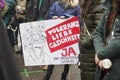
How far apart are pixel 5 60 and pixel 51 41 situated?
4.88 m

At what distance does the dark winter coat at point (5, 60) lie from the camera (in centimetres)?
165

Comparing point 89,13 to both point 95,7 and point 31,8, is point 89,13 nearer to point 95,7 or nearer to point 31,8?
point 95,7

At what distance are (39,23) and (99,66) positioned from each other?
2970 millimetres

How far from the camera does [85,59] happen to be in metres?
4.89

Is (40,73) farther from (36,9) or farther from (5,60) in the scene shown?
(5,60)

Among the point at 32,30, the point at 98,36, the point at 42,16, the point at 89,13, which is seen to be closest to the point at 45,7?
the point at 42,16

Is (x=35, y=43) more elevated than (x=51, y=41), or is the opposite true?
(x=51, y=41)

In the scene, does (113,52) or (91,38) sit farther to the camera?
(91,38)

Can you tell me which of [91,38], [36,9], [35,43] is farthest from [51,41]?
[36,9]

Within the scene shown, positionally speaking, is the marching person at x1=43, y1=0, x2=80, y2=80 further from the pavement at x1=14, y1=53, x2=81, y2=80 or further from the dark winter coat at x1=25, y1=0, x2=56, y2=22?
the dark winter coat at x1=25, y1=0, x2=56, y2=22

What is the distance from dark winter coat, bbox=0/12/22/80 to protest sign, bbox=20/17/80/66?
460cm

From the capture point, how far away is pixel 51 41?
21.5ft

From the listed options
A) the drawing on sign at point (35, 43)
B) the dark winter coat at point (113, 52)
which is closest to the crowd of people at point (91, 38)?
the dark winter coat at point (113, 52)

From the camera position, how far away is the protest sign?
6.36 meters
